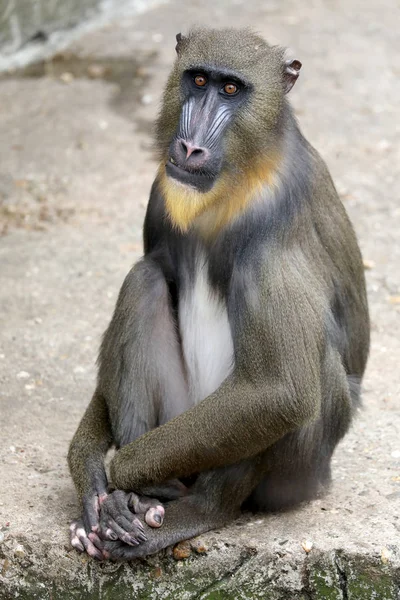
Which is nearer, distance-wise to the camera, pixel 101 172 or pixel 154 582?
pixel 154 582

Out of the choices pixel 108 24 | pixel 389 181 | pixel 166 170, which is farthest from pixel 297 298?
pixel 108 24

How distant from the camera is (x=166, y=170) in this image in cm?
426

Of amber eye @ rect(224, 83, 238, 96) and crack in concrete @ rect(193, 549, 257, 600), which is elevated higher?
amber eye @ rect(224, 83, 238, 96)

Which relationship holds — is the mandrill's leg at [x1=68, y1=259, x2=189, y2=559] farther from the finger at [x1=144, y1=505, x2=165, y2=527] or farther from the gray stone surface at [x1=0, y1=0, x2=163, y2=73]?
the gray stone surface at [x1=0, y1=0, x2=163, y2=73]

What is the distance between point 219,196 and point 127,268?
3.20 metres

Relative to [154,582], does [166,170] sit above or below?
above

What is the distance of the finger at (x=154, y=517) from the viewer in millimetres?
4453

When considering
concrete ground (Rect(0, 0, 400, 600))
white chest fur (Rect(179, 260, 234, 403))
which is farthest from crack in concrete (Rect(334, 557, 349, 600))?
white chest fur (Rect(179, 260, 234, 403))

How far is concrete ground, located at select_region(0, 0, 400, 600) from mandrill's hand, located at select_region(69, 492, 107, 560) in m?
0.09

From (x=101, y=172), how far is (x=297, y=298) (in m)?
4.65

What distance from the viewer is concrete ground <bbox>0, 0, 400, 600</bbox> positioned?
15.0ft

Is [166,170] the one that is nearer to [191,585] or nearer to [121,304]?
[121,304]

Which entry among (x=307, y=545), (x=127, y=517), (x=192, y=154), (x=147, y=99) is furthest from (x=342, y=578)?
(x=147, y=99)

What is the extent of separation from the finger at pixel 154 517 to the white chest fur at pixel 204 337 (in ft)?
1.89
